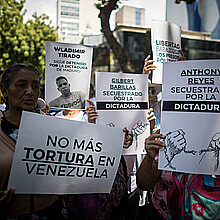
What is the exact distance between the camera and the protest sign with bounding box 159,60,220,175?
165 centimetres

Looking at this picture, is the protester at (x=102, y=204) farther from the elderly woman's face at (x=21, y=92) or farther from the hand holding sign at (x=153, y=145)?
the elderly woman's face at (x=21, y=92)

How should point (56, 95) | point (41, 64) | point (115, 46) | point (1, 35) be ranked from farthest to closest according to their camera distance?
point (41, 64) < point (1, 35) < point (115, 46) < point (56, 95)

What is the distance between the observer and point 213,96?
1672 millimetres

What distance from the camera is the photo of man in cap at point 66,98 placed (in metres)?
2.81

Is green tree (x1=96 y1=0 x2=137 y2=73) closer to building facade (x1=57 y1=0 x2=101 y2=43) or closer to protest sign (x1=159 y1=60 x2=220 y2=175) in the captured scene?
protest sign (x1=159 y1=60 x2=220 y2=175)

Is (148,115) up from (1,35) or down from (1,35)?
down

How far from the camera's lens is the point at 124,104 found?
2.57 metres

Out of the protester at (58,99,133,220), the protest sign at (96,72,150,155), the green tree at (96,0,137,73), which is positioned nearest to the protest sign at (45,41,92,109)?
the protest sign at (96,72,150,155)

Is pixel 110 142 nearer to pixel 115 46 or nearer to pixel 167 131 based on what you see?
pixel 167 131

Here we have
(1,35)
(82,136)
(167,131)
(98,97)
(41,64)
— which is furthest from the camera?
(41,64)

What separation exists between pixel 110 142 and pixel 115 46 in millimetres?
5540

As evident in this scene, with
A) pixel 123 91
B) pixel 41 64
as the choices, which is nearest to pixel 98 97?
pixel 123 91

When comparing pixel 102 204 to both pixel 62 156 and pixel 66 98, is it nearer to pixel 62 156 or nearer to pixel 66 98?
pixel 62 156

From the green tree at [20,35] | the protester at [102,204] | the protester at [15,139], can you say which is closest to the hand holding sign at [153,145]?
A: the protester at [102,204]
